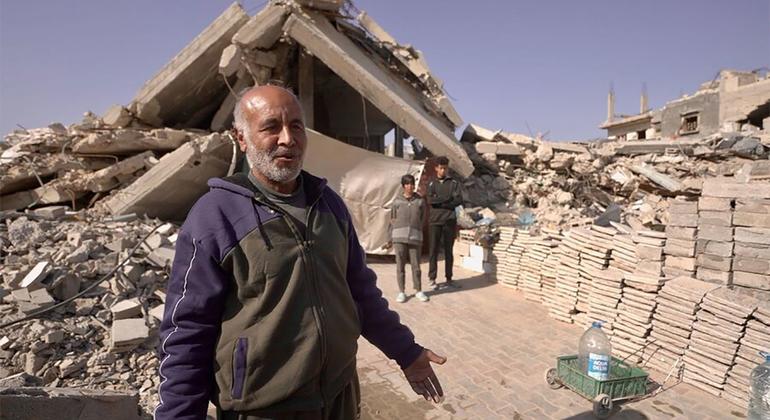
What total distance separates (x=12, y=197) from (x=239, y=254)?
391 inches

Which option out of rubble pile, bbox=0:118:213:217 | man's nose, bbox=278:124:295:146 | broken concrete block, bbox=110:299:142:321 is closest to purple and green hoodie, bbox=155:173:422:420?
man's nose, bbox=278:124:295:146

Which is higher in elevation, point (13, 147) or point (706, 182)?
point (13, 147)

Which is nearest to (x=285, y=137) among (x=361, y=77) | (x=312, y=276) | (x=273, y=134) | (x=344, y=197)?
(x=273, y=134)

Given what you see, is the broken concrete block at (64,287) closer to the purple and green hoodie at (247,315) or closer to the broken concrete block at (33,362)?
the broken concrete block at (33,362)

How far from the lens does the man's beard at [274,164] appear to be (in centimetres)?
171

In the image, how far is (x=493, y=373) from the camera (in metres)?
4.33

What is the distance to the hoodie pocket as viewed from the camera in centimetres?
148

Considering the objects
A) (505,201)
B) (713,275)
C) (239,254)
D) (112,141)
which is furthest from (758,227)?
(112,141)

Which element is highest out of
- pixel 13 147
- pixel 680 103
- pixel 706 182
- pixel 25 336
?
pixel 680 103

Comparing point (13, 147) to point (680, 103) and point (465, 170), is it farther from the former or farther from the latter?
point (680, 103)

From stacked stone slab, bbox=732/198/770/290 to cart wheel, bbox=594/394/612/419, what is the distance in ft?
6.96

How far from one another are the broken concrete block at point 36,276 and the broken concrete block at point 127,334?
3.68ft

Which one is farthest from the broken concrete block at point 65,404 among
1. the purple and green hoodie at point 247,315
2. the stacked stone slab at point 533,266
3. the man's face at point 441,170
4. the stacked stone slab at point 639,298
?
the stacked stone slab at point 533,266

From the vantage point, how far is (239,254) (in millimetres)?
1543
